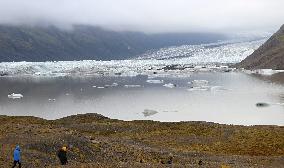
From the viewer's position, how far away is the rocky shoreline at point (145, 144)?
31828 millimetres

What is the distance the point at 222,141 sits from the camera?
151 feet

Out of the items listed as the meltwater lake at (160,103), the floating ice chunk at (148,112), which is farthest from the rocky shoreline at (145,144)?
the meltwater lake at (160,103)

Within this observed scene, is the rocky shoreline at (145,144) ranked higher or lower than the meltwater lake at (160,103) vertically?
lower

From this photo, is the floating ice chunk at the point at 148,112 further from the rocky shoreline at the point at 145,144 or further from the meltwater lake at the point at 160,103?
the rocky shoreline at the point at 145,144

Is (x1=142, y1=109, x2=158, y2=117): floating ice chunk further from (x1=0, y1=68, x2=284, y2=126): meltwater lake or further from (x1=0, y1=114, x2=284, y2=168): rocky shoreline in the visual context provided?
(x1=0, y1=114, x2=284, y2=168): rocky shoreline

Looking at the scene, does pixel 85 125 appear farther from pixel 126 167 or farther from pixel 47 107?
pixel 47 107

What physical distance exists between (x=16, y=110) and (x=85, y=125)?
38.9m

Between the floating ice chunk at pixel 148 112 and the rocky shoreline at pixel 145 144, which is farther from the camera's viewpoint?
the floating ice chunk at pixel 148 112

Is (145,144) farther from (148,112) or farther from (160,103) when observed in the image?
(160,103)

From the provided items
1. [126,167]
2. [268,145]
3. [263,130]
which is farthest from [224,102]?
[126,167]

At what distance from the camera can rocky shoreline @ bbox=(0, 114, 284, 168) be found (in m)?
31.8

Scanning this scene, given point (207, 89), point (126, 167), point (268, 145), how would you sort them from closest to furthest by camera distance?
point (126, 167), point (268, 145), point (207, 89)

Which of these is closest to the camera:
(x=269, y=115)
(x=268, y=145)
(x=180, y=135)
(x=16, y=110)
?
(x=268, y=145)

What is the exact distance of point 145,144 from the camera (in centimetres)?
4281
